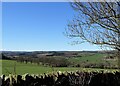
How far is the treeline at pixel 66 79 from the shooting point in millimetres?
10805

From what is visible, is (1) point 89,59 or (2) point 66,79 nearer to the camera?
(2) point 66,79

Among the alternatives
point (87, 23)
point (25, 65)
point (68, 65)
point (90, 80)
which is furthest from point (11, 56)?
point (90, 80)

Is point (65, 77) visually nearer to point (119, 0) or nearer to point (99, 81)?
point (99, 81)

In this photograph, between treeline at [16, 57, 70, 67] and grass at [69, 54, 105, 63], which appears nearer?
treeline at [16, 57, 70, 67]

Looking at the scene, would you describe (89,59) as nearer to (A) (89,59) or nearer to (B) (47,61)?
(A) (89,59)

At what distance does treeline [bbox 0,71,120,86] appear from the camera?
10805 millimetres

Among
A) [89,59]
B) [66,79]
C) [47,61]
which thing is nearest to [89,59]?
[89,59]

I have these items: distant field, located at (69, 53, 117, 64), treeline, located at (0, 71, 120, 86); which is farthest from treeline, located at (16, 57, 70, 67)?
treeline, located at (0, 71, 120, 86)

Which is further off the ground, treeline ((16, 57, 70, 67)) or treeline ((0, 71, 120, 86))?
treeline ((16, 57, 70, 67))

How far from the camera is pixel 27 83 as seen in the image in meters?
11.1

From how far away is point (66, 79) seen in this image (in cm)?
1233

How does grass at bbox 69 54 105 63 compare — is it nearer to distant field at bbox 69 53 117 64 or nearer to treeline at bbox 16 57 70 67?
distant field at bbox 69 53 117 64

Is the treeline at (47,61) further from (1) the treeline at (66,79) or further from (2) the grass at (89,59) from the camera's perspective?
(1) the treeline at (66,79)

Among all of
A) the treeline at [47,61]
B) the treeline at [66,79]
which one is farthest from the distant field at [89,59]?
the treeline at [66,79]
